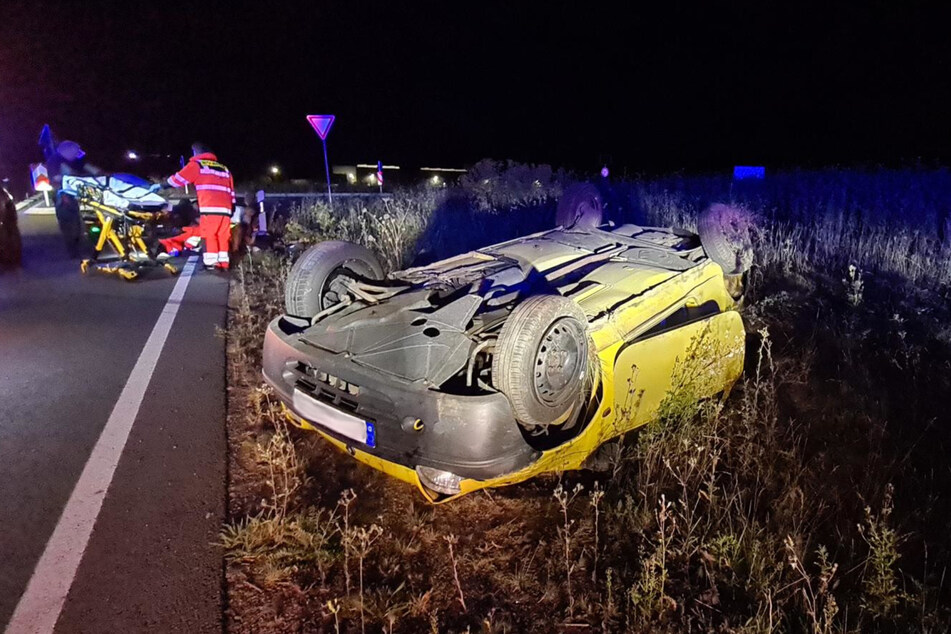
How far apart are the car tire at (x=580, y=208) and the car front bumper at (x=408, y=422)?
2.79 metres

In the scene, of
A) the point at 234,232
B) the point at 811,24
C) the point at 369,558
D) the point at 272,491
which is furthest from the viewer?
the point at 811,24

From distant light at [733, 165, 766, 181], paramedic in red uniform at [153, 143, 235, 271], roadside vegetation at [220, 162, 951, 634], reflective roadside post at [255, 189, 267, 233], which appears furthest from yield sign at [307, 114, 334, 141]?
distant light at [733, 165, 766, 181]

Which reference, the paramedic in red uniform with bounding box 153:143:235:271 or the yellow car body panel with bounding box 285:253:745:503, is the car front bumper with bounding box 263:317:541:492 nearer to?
the yellow car body panel with bounding box 285:253:745:503

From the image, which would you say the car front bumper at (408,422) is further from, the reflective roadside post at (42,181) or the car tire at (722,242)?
the reflective roadside post at (42,181)

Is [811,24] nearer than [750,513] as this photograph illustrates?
No

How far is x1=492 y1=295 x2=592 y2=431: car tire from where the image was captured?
2.58 meters

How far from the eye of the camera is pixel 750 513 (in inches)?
116

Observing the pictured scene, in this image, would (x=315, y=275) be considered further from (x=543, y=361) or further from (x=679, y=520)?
(x=679, y=520)

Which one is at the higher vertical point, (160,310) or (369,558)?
(160,310)

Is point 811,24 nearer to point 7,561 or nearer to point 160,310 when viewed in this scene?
point 160,310

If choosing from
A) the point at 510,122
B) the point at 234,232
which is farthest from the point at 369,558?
the point at 510,122

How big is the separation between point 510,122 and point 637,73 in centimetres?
826

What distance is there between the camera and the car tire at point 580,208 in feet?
16.7

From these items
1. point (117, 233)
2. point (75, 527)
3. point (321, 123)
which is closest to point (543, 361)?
point (75, 527)
